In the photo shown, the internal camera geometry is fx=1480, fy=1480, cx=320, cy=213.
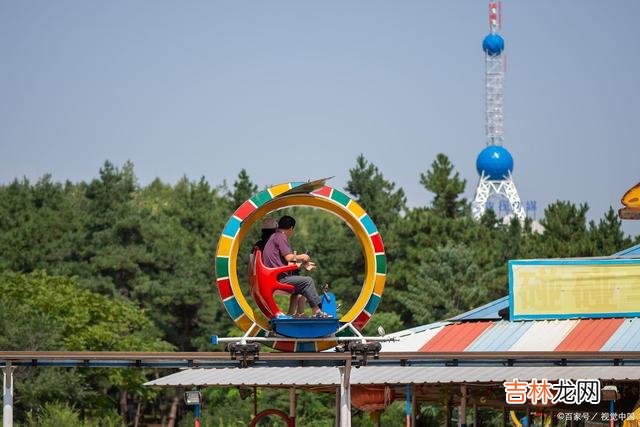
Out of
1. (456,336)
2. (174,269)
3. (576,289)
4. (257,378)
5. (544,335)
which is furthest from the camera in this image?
(174,269)

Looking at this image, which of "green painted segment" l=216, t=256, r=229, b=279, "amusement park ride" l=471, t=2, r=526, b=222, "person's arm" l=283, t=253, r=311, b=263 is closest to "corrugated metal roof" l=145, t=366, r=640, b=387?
"person's arm" l=283, t=253, r=311, b=263

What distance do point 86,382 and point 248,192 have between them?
2179 centimetres

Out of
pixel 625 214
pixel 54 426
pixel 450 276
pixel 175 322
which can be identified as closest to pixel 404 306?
pixel 450 276

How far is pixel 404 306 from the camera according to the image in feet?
251

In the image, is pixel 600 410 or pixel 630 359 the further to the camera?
pixel 600 410

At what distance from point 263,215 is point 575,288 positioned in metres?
14.8

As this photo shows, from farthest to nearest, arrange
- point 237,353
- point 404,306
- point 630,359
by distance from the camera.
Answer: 1. point 404,306
2. point 630,359
3. point 237,353

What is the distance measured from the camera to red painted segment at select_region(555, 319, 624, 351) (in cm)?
3778

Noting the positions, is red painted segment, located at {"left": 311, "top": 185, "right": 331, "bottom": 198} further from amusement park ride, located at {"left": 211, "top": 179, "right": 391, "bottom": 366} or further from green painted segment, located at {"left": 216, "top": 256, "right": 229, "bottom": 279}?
green painted segment, located at {"left": 216, "top": 256, "right": 229, "bottom": 279}

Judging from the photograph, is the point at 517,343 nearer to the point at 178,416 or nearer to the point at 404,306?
the point at 404,306

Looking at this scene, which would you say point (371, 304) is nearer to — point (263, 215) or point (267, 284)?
point (267, 284)

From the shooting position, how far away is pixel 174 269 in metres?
85.6

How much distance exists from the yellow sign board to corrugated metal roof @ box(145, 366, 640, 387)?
2.54 m

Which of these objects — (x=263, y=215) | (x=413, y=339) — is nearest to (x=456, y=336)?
(x=413, y=339)
